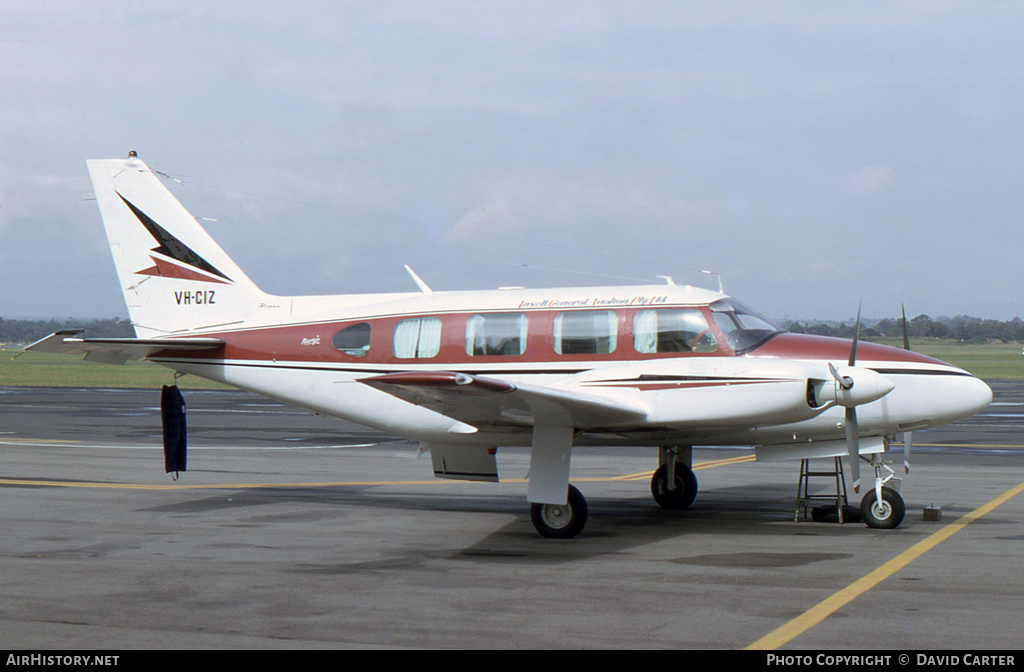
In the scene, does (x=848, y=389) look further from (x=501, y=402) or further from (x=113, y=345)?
(x=113, y=345)

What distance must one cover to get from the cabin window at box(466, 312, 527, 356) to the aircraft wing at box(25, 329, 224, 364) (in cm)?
418

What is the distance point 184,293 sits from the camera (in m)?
15.7

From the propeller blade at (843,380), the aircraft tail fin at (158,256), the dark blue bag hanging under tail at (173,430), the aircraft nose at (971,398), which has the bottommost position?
the dark blue bag hanging under tail at (173,430)

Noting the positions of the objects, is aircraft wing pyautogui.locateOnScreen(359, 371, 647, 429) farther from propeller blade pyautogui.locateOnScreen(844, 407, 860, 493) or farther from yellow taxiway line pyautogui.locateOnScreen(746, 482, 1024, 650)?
yellow taxiway line pyautogui.locateOnScreen(746, 482, 1024, 650)

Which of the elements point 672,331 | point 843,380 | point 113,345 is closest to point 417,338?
point 672,331

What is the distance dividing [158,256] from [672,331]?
8509 millimetres

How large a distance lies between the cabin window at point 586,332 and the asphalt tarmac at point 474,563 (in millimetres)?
2425

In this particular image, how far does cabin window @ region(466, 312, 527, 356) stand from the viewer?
13422 millimetres

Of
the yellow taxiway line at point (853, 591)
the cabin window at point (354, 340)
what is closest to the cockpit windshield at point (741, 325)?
the yellow taxiway line at point (853, 591)

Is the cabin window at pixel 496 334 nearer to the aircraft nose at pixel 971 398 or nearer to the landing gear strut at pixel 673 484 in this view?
the landing gear strut at pixel 673 484

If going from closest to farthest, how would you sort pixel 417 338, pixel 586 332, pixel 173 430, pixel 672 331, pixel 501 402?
pixel 501 402, pixel 672 331, pixel 586 332, pixel 417 338, pixel 173 430

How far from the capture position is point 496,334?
1351 cm

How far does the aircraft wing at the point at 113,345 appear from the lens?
1423 centimetres
